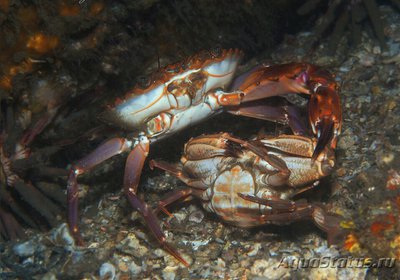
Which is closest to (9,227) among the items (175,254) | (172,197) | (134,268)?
(134,268)

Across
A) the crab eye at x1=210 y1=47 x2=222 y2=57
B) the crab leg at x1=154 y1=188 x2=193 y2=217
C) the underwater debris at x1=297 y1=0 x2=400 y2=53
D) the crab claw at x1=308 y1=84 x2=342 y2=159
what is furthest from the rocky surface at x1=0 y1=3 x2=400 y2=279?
the crab eye at x1=210 y1=47 x2=222 y2=57

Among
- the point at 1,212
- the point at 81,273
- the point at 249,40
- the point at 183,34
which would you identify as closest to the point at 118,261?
the point at 81,273

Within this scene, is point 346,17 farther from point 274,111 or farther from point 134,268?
point 134,268

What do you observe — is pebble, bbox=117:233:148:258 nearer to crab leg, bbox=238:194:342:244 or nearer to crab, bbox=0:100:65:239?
crab, bbox=0:100:65:239

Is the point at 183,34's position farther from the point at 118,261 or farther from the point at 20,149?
the point at 118,261

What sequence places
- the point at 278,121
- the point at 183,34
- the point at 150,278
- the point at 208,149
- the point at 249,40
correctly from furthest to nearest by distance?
1. the point at 249,40
2. the point at 183,34
3. the point at 278,121
4. the point at 208,149
5. the point at 150,278

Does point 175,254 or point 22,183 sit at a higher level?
point 22,183
